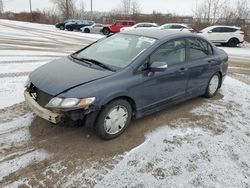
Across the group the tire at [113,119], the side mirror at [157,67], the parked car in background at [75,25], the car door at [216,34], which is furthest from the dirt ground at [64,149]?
the parked car in background at [75,25]

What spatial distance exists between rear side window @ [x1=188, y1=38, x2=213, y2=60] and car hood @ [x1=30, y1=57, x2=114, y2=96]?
6.52 ft

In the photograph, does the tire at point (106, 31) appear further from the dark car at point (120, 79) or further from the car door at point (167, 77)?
the car door at point (167, 77)

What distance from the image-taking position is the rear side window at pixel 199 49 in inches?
190

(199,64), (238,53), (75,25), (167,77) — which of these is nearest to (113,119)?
(167,77)

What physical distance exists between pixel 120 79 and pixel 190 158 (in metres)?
1.47

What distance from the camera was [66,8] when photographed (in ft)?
158

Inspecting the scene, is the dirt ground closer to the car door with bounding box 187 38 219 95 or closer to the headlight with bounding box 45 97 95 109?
the headlight with bounding box 45 97 95 109

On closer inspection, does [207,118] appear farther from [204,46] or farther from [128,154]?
[128,154]

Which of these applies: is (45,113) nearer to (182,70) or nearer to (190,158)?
(190,158)

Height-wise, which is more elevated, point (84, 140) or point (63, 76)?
point (63, 76)

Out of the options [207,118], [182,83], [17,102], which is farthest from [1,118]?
[207,118]

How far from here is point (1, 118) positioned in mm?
4145

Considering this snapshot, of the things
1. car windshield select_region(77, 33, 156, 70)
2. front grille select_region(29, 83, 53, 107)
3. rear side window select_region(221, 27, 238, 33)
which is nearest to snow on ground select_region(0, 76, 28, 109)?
front grille select_region(29, 83, 53, 107)

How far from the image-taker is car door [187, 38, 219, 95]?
4789 millimetres
